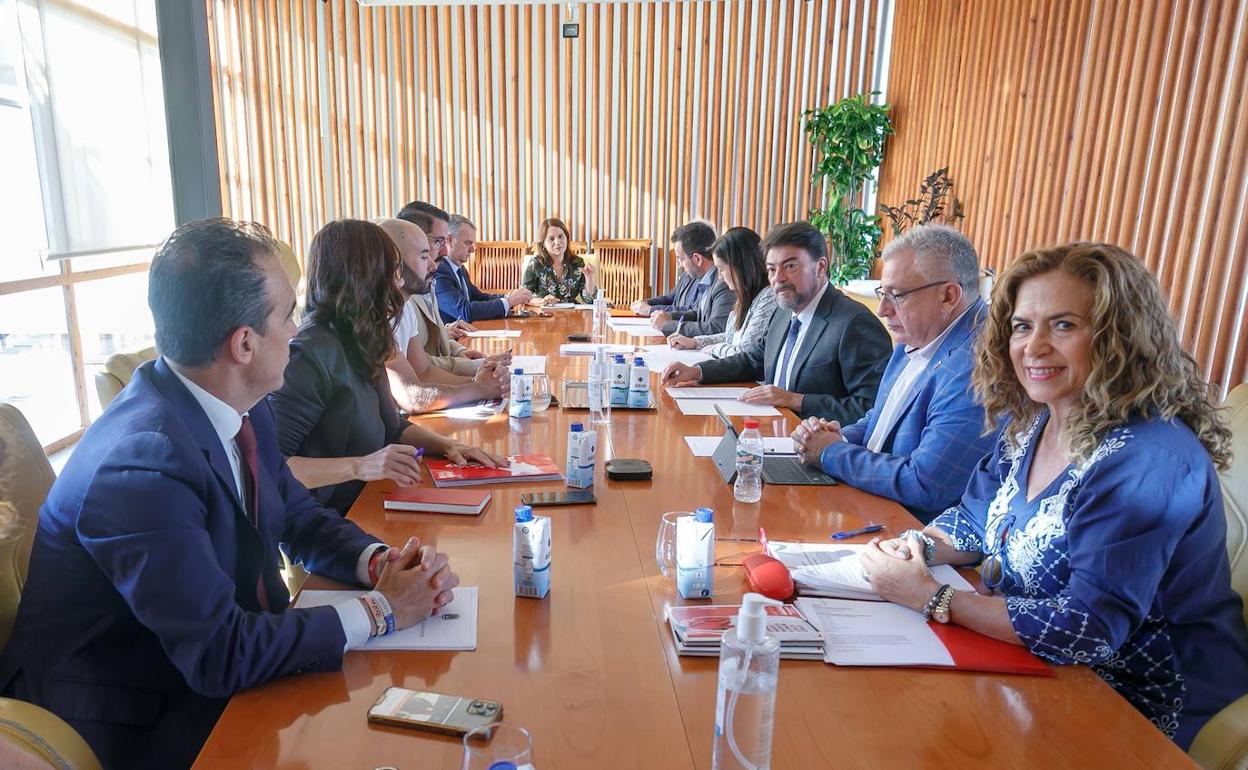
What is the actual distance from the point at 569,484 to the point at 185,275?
1.00 meters

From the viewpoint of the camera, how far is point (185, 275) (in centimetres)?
134

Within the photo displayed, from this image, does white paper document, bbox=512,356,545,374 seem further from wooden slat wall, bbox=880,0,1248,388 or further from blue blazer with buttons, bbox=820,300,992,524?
wooden slat wall, bbox=880,0,1248,388

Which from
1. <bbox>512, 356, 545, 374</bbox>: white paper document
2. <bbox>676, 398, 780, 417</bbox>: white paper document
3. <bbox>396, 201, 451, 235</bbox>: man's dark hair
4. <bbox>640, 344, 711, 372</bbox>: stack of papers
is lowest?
<bbox>640, 344, 711, 372</bbox>: stack of papers

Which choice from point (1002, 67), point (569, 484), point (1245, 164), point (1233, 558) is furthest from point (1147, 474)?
point (1002, 67)

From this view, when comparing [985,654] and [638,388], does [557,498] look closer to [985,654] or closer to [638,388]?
[985,654]

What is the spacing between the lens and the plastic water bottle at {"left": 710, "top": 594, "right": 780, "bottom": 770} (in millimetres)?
973

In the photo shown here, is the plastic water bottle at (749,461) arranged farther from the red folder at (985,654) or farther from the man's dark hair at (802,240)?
the man's dark hair at (802,240)

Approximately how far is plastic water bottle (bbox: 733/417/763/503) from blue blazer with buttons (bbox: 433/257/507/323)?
333cm

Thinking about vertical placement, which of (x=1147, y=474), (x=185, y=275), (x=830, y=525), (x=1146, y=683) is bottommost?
(x=1146, y=683)

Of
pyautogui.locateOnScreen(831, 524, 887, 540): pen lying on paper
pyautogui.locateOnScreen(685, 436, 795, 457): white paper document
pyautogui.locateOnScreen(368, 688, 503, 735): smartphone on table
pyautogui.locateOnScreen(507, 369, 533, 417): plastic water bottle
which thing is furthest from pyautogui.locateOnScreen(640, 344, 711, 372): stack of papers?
pyautogui.locateOnScreen(368, 688, 503, 735): smartphone on table

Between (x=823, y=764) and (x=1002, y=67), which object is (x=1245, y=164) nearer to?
(x=1002, y=67)

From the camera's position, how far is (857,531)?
178 cm

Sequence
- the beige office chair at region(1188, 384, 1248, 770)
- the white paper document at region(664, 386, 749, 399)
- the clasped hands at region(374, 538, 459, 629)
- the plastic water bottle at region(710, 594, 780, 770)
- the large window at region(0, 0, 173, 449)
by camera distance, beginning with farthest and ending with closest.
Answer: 1. the large window at region(0, 0, 173, 449)
2. the white paper document at region(664, 386, 749, 399)
3. the clasped hands at region(374, 538, 459, 629)
4. the beige office chair at region(1188, 384, 1248, 770)
5. the plastic water bottle at region(710, 594, 780, 770)

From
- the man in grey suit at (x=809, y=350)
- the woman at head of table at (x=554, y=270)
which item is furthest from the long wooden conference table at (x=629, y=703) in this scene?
the woman at head of table at (x=554, y=270)
